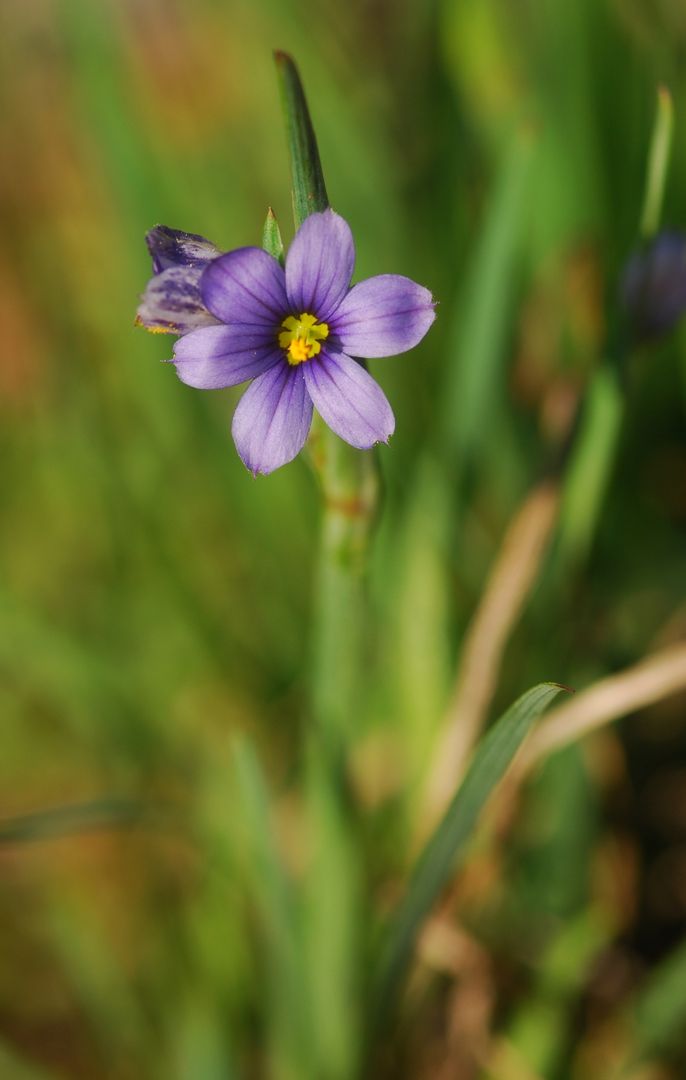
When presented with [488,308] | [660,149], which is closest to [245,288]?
A: [660,149]

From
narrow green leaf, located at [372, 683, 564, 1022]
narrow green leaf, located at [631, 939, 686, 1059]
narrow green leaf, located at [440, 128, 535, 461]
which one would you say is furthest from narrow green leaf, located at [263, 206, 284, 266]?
narrow green leaf, located at [631, 939, 686, 1059]

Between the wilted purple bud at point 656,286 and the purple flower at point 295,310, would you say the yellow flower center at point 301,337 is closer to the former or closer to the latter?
the purple flower at point 295,310

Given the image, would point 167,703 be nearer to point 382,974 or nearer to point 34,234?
point 382,974

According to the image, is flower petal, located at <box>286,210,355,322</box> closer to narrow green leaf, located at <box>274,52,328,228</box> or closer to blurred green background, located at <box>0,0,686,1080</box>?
narrow green leaf, located at <box>274,52,328,228</box>

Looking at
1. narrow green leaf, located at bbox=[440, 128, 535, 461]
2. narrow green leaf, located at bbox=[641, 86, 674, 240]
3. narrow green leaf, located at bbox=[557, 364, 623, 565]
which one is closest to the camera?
narrow green leaf, located at bbox=[641, 86, 674, 240]

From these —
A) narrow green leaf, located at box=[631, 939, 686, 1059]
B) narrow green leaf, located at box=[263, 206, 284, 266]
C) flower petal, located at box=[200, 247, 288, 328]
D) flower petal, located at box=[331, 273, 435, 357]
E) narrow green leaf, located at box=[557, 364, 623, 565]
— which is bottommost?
narrow green leaf, located at box=[631, 939, 686, 1059]
